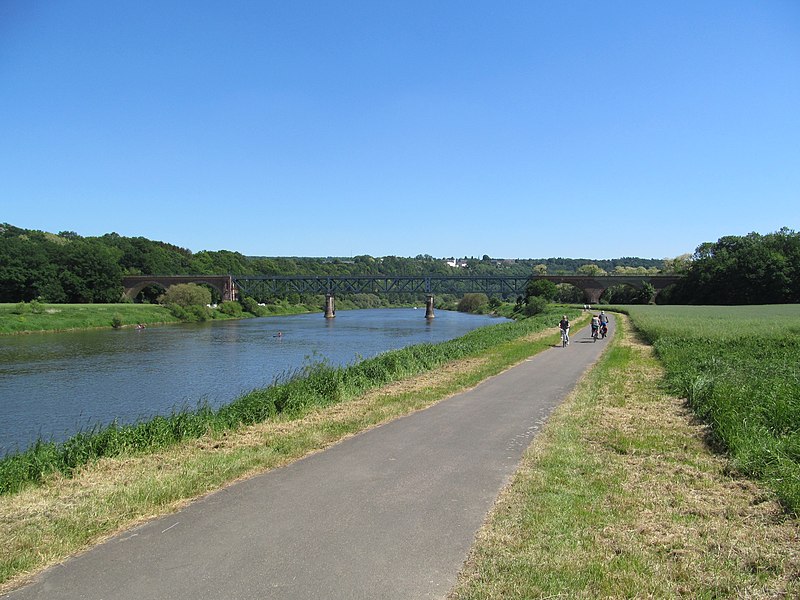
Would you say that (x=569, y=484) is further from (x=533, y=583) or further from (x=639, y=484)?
(x=533, y=583)

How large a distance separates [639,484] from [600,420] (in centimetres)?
497

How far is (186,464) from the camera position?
10.2m

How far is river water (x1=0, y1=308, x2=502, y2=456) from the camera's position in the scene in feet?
Answer: 74.5

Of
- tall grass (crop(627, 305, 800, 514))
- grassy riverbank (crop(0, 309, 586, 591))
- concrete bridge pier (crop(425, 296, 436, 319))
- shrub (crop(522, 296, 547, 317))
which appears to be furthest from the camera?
concrete bridge pier (crop(425, 296, 436, 319))

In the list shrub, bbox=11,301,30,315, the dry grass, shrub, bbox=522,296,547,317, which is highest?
the dry grass

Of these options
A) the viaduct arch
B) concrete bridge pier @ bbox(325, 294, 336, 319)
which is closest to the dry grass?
concrete bridge pier @ bbox(325, 294, 336, 319)

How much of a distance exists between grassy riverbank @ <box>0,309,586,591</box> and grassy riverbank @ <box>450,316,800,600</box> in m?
4.27

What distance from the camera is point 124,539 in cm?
689

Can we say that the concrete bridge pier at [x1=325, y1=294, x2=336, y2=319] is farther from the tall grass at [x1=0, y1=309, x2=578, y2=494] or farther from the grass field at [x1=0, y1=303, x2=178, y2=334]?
the tall grass at [x1=0, y1=309, x2=578, y2=494]

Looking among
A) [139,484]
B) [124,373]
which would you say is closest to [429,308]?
[124,373]

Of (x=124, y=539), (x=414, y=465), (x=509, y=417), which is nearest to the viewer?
(x=124, y=539)

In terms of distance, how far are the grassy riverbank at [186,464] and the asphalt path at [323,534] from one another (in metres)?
0.40

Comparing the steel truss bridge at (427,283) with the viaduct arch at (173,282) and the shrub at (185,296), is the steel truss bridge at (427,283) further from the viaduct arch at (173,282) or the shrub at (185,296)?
the shrub at (185,296)

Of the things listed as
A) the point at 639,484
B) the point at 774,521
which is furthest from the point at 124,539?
the point at 774,521
